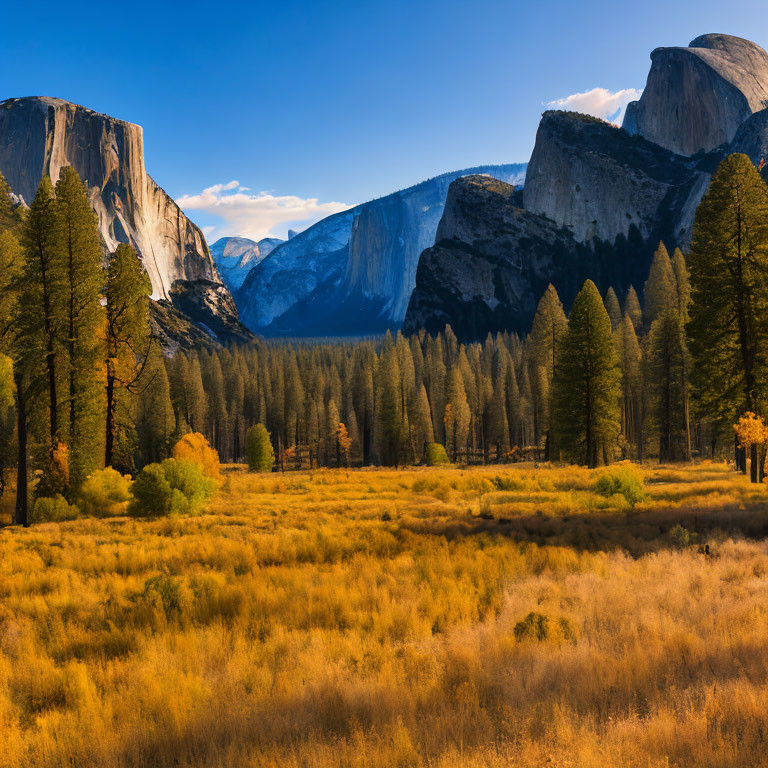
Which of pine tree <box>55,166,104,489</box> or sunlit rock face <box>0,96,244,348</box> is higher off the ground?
sunlit rock face <box>0,96,244,348</box>

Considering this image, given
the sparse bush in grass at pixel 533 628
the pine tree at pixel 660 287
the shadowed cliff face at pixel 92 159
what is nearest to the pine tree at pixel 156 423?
the sparse bush in grass at pixel 533 628

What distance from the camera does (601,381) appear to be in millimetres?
35094

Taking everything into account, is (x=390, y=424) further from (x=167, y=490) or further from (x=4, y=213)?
(x=167, y=490)

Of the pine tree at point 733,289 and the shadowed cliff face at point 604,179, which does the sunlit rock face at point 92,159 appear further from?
the pine tree at point 733,289

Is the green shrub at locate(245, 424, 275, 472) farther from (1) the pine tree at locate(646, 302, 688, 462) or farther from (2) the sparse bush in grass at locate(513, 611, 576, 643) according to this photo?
(2) the sparse bush in grass at locate(513, 611, 576, 643)

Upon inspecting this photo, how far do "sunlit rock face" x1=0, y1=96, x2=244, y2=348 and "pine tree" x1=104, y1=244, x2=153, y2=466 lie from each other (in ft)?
544

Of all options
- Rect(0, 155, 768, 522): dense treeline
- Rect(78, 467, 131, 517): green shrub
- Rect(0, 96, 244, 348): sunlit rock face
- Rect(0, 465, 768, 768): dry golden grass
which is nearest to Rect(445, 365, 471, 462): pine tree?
Rect(0, 155, 768, 522): dense treeline

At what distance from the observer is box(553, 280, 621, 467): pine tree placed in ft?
115

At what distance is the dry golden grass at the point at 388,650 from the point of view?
14.6 ft

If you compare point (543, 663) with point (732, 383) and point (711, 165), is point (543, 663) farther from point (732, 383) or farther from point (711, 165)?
point (711, 165)

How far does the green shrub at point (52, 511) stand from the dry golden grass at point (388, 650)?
6.29 metres

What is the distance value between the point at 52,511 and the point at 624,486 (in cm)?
2310

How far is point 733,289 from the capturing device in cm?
2281

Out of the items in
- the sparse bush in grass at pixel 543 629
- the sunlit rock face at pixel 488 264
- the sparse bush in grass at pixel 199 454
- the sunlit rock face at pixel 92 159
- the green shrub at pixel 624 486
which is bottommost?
the green shrub at pixel 624 486
